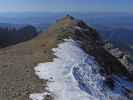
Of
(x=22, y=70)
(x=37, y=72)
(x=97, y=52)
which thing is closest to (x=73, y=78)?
(x=37, y=72)

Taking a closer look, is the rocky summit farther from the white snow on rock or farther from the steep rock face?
the white snow on rock

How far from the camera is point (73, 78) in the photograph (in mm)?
21438

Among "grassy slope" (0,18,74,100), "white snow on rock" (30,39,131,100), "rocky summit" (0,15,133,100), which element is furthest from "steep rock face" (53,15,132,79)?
"grassy slope" (0,18,74,100)

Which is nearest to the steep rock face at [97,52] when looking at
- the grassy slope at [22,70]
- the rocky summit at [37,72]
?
the rocky summit at [37,72]

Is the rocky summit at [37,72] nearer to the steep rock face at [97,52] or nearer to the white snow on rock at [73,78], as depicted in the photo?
the steep rock face at [97,52]

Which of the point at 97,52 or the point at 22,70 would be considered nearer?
the point at 22,70

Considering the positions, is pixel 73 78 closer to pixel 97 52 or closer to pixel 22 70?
pixel 22 70

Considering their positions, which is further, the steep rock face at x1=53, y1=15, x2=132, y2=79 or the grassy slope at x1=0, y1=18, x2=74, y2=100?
the steep rock face at x1=53, y1=15, x2=132, y2=79

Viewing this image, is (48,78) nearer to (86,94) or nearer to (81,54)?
(86,94)

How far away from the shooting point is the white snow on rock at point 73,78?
61.9 feet

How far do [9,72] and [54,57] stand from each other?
187 inches

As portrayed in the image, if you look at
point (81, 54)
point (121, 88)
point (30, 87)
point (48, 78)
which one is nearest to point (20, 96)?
point (30, 87)

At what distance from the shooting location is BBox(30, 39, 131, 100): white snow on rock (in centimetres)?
1888

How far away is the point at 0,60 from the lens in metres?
26.3
